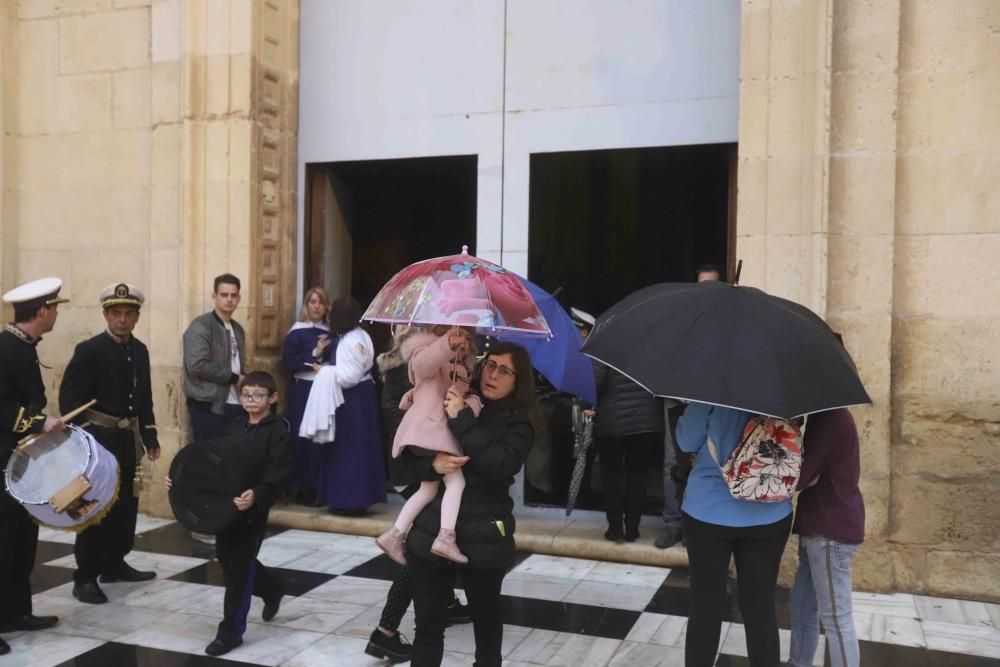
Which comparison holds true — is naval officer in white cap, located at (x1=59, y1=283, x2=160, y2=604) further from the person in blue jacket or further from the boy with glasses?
the person in blue jacket

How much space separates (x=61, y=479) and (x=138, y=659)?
909 millimetres

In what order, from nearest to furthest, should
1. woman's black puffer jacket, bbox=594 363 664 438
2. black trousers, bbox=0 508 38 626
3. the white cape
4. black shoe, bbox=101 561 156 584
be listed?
black trousers, bbox=0 508 38 626 → black shoe, bbox=101 561 156 584 → woman's black puffer jacket, bbox=594 363 664 438 → the white cape

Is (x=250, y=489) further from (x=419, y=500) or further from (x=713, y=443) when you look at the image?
(x=713, y=443)

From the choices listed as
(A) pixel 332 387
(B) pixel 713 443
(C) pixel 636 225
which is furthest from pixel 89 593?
(C) pixel 636 225

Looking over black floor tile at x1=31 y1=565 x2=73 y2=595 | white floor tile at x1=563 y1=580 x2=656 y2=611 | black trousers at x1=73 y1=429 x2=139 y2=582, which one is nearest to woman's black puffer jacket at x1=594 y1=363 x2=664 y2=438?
white floor tile at x1=563 y1=580 x2=656 y2=611

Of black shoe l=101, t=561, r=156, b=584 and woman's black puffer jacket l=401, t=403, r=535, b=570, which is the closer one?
woman's black puffer jacket l=401, t=403, r=535, b=570

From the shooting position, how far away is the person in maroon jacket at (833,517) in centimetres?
364

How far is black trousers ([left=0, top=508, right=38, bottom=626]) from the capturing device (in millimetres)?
4605

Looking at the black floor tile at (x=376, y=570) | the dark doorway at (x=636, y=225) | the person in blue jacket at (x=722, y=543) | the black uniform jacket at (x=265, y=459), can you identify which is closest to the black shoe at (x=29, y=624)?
the black uniform jacket at (x=265, y=459)

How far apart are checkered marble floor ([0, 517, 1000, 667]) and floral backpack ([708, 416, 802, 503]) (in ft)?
4.33

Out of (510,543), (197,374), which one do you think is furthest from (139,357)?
(510,543)

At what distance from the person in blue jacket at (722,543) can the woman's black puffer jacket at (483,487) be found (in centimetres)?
63

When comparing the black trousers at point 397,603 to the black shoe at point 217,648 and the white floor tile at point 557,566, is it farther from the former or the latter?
the white floor tile at point 557,566

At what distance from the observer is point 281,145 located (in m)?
7.43
